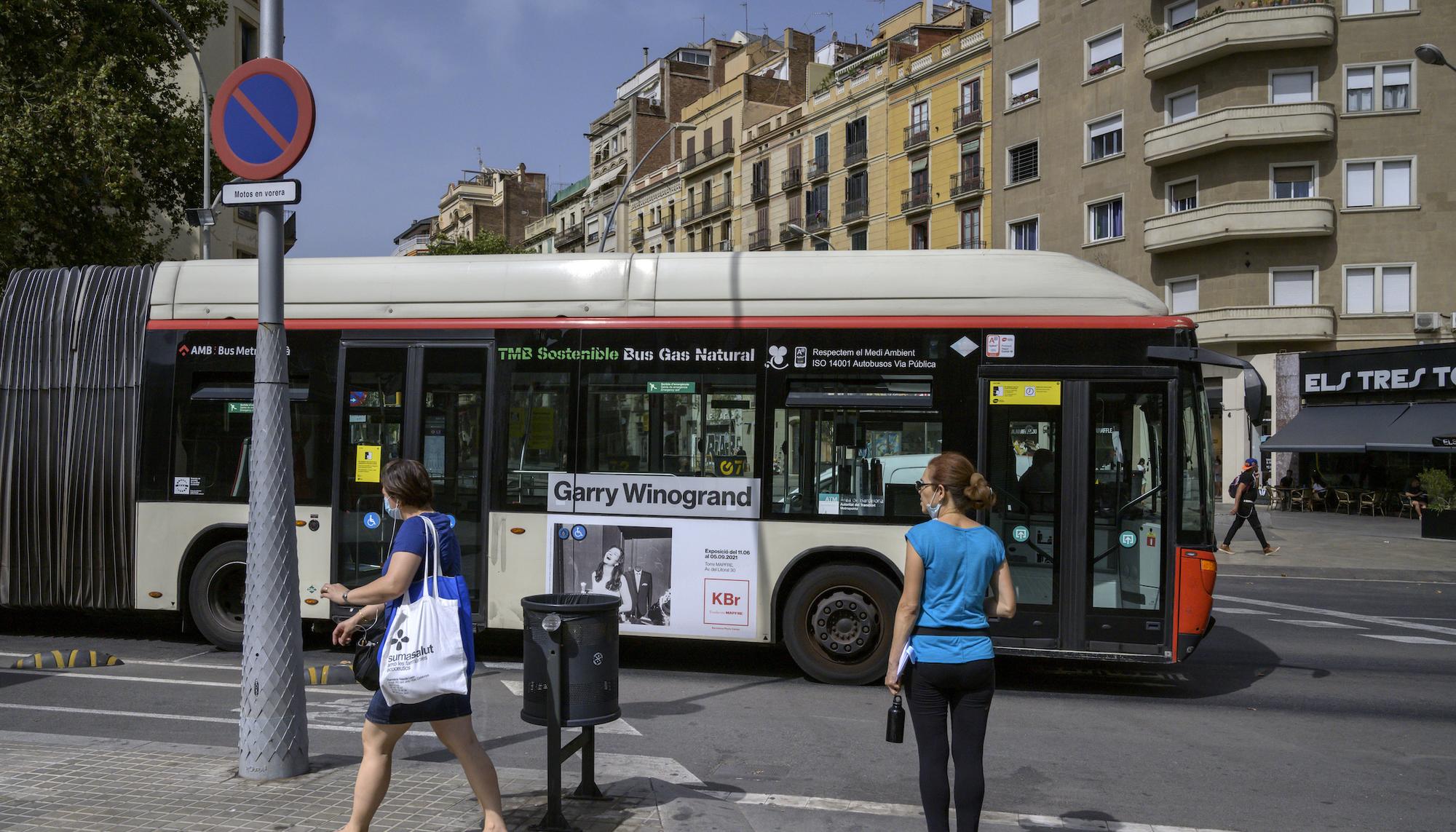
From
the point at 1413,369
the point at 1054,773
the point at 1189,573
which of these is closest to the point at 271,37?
the point at 1054,773

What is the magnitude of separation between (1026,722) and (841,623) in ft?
4.93

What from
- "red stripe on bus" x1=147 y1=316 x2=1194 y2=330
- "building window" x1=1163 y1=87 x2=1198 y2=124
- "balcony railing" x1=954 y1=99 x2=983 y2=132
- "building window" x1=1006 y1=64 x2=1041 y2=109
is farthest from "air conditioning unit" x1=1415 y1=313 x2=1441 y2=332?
"red stripe on bus" x1=147 y1=316 x2=1194 y2=330

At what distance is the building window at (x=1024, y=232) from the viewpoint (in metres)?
42.8

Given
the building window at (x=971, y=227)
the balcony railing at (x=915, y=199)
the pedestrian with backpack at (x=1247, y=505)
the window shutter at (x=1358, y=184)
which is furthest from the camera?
A: the balcony railing at (x=915, y=199)

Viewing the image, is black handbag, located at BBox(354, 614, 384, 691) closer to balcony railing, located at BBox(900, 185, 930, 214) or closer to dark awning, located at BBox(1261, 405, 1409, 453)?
Answer: dark awning, located at BBox(1261, 405, 1409, 453)

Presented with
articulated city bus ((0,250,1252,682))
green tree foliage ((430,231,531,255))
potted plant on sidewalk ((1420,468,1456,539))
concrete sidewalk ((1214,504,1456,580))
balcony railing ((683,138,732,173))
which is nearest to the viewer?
articulated city bus ((0,250,1252,682))

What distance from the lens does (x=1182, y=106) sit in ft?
122

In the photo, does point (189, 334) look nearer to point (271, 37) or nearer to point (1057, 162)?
point (271, 37)

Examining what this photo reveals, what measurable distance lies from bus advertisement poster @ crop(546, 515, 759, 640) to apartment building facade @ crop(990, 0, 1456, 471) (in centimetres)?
2987

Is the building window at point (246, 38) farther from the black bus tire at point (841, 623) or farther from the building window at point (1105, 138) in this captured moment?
the black bus tire at point (841, 623)

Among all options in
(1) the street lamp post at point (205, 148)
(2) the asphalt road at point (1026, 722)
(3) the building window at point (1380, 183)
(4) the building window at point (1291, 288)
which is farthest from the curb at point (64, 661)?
(3) the building window at point (1380, 183)

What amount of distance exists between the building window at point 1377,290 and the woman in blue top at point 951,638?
114 feet

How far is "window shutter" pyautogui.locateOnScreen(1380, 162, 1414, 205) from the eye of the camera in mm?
33875

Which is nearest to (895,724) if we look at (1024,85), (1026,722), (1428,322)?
(1026,722)
